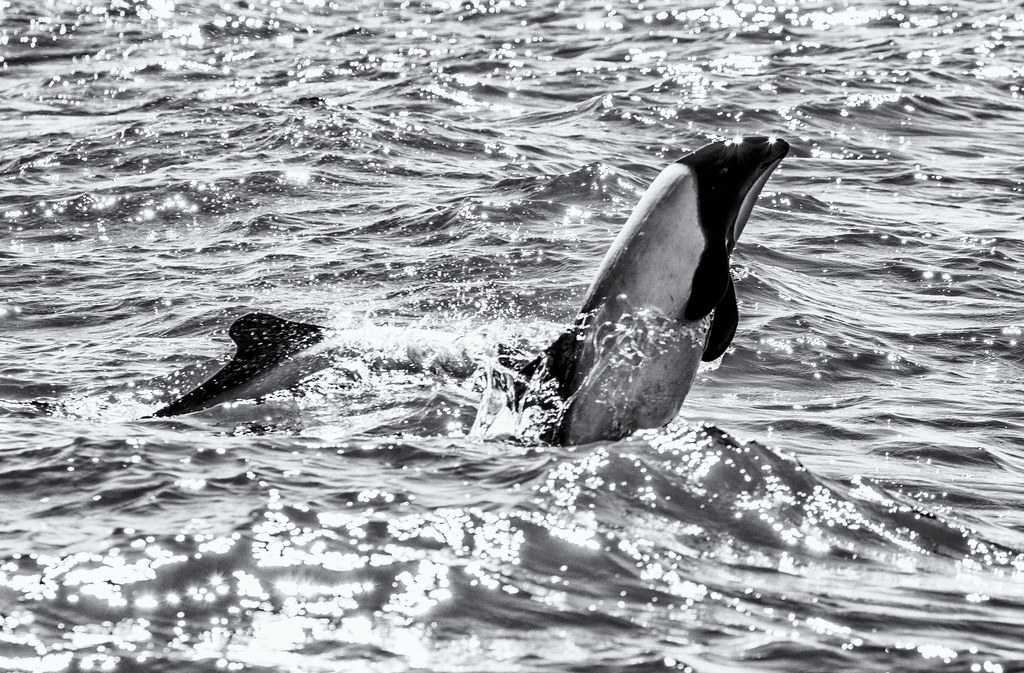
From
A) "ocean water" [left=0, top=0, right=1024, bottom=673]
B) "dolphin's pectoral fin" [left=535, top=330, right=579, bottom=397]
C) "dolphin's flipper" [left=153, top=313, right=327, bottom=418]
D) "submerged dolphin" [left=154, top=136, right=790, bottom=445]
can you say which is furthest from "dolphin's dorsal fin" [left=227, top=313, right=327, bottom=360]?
"dolphin's pectoral fin" [left=535, top=330, right=579, bottom=397]

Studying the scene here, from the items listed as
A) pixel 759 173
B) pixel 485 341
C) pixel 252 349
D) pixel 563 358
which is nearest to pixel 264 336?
pixel 252 349

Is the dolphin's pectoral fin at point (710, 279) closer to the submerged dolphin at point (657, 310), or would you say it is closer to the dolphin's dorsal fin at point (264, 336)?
the submerged dolphin at point (657, 310)

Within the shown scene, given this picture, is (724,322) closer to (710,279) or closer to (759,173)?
(710,279)

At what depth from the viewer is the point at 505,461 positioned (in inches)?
259

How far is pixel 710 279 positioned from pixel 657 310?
0.31 meters

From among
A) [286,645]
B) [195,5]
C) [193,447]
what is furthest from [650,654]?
[195,5]

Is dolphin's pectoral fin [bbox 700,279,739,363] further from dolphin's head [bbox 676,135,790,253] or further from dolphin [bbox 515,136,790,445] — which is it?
dolphin's head [bbox 676,135,790,253]

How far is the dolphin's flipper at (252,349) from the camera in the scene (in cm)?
802

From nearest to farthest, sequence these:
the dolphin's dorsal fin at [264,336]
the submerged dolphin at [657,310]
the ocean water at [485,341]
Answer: the ocean water at [485,341], the submerged dolphin at [657,310], the dolphin's dorsal fin at [264,336]

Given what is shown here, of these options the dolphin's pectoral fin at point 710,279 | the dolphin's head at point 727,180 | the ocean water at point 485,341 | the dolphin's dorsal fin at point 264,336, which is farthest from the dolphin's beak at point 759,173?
the dolphin's dorsal fin at point 264,336

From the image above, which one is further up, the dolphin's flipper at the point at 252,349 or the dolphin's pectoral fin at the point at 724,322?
the dolphin's pectoral fin at the point at 724,322

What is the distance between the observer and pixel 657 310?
7.31 metres

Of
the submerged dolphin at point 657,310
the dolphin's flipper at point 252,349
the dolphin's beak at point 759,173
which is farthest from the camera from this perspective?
the dolphin's flipper at point 252,349

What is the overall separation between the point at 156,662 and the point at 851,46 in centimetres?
1940
